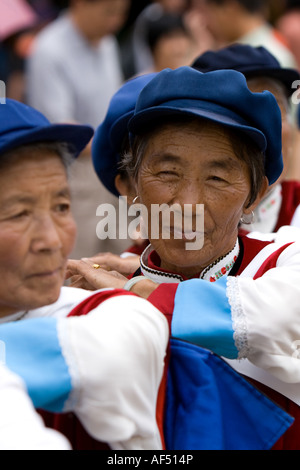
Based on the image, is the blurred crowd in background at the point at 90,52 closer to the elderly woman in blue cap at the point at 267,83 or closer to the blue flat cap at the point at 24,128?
the elderly woman in blue cap at the point at 267,83

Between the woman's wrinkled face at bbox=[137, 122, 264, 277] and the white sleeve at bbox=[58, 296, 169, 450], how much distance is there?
63 centimetres

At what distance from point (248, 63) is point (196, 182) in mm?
1174

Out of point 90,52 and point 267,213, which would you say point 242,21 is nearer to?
point 90,52

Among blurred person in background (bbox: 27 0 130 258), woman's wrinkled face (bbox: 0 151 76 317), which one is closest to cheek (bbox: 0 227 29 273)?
woman's wrinkled face (bbox: 0 151 76 317)

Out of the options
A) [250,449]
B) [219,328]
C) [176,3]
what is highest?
[176,3]

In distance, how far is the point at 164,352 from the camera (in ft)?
5.96

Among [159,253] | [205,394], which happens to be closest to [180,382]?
[205,394]

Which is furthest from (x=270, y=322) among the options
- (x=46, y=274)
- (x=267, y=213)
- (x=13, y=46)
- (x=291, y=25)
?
(x=291, y=25)

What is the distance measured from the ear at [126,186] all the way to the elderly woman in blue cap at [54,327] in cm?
72

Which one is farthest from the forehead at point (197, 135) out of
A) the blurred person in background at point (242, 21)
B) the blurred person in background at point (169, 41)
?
the blurred person in background at point (169, 41)

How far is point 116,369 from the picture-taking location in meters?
1.69

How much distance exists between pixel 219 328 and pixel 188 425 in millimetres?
256

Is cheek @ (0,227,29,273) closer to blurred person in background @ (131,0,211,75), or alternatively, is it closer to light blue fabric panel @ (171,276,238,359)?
light blue fabric panel @ (171,276,238,359)
